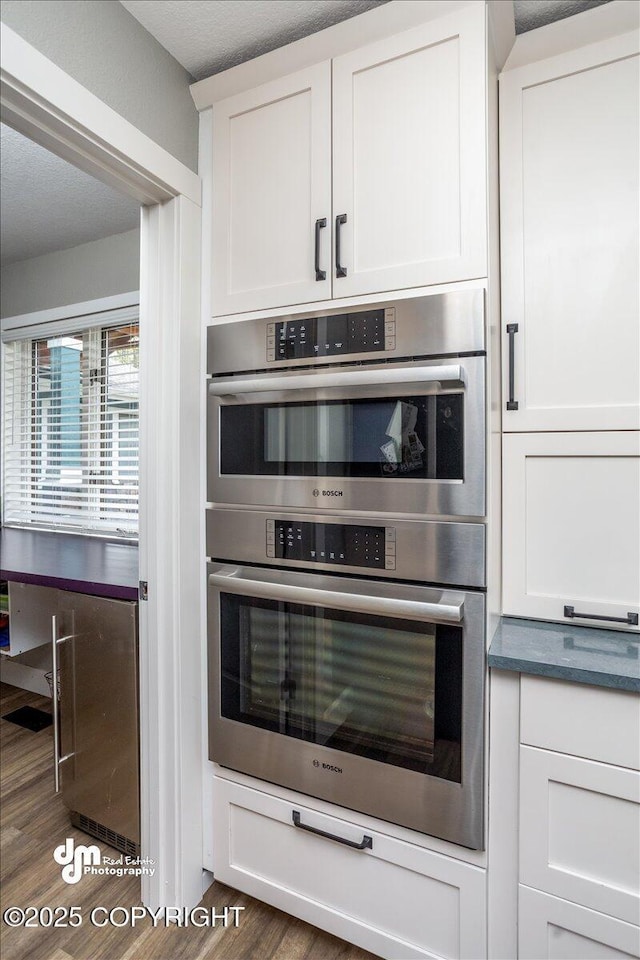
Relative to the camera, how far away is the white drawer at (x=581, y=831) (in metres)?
1.06

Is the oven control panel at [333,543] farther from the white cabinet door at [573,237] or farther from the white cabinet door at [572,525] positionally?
the white cabinet door at [573,237]

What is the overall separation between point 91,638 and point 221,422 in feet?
2.72

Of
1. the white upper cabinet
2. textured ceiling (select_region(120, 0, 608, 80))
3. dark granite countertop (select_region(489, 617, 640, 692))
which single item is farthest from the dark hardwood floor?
textured ceiling (select_region(120, 0, 608, 80))

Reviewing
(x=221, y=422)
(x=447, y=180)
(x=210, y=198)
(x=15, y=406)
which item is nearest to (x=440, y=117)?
(x=447, y=180)

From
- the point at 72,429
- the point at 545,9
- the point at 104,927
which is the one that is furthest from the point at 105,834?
the point at 545,9

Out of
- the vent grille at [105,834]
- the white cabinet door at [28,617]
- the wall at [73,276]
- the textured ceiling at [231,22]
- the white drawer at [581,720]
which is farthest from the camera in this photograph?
the wall at [73,276]

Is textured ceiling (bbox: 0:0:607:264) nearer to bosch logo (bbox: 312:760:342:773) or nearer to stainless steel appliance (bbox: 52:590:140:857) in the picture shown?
stainless steel appliance (bbox: 52:590:140:857)

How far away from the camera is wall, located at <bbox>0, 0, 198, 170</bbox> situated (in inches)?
41.7

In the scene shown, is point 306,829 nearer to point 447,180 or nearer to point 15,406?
point 447,180

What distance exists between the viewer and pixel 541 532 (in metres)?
1.34

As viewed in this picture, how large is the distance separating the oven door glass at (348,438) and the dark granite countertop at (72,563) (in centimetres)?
56

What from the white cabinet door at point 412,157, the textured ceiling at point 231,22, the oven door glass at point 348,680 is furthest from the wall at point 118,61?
the oven door glass at point 348,680

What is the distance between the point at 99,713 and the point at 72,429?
67.7 inches

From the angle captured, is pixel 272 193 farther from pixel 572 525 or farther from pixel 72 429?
pixel 72 429
